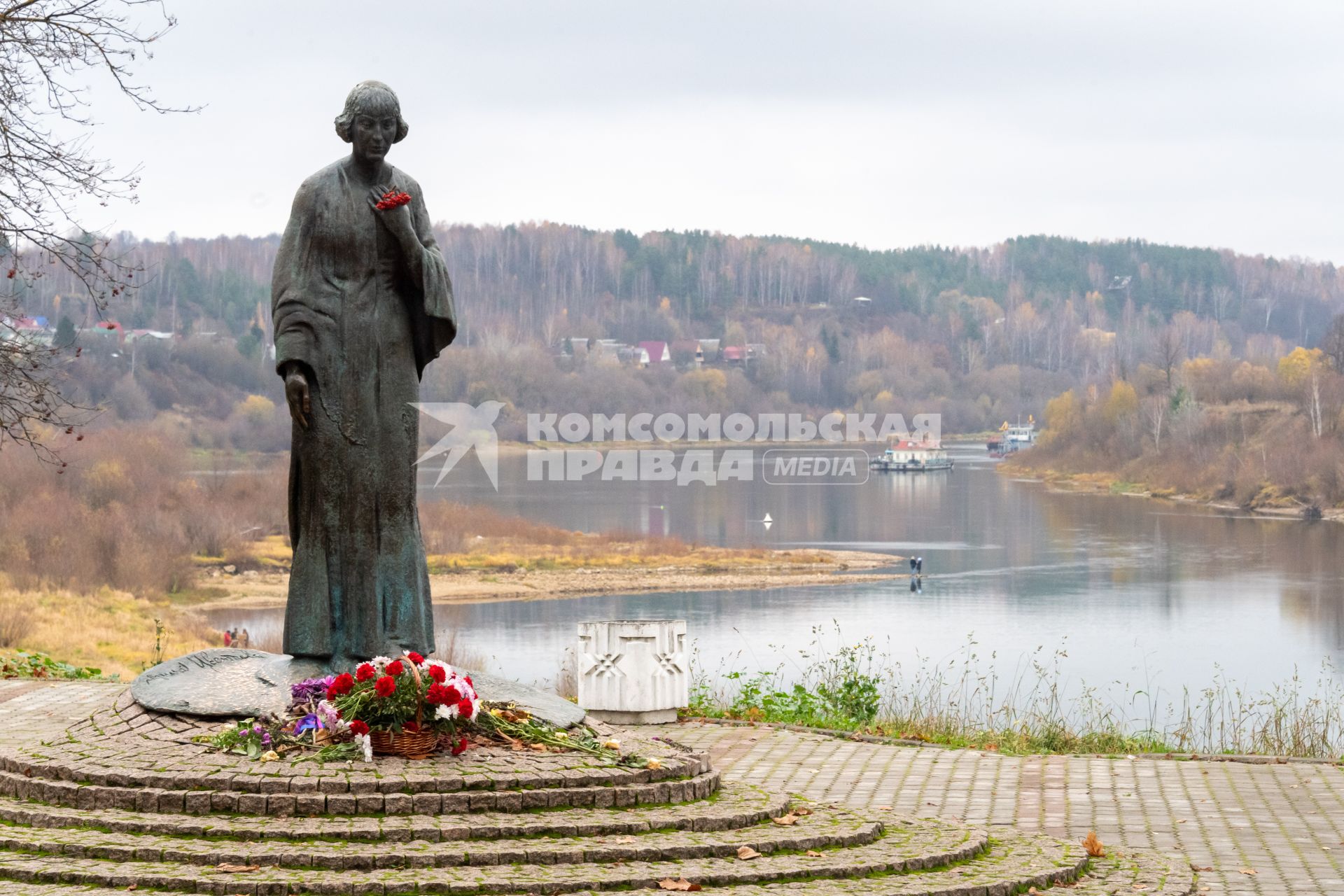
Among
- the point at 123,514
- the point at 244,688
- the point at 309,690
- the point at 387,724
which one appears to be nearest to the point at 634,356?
the point at 123,514

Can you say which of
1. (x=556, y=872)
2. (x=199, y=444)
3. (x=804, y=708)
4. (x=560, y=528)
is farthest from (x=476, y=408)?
(x=556, y=872)

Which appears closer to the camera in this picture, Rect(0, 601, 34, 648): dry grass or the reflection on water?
Rect(0, 601, 34, 648): dry grass

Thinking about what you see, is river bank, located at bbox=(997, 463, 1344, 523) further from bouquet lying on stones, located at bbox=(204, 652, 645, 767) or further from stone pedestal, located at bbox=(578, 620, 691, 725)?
bouquet lying on stones, located at bbox=(204, 652, 645, 767)

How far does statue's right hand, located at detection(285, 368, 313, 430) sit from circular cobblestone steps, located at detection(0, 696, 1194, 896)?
5.36ft

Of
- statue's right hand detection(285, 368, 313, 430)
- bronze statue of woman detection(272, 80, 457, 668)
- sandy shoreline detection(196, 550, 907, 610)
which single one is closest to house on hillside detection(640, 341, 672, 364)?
sandy shoreline detection(196, 550, 907, 610)

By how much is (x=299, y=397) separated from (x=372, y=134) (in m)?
1.34

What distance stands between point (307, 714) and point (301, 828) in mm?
1172

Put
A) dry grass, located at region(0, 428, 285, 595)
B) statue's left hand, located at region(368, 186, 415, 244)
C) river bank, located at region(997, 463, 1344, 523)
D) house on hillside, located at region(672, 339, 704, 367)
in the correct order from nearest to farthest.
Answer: statue's left hand, located at region(368, 186, 415, 244), dry grass, located at region(0, 428, 285, 595), river bank, located at region(997, 463, 1344, 523), house on hillside, located at region(672, 339, 704, 367)

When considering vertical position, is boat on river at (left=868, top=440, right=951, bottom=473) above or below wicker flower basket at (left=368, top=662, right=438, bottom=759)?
above

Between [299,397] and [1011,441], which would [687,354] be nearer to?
[1011,441]

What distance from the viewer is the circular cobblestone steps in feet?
19.2

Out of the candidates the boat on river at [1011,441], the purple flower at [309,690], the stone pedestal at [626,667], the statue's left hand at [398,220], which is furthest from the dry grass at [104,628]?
the boat on river at [1011,441]

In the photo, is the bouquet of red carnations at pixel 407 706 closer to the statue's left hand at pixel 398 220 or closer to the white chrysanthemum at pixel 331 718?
the white chrysanthemum at pixel 331 718

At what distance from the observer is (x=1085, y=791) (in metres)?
8.65
